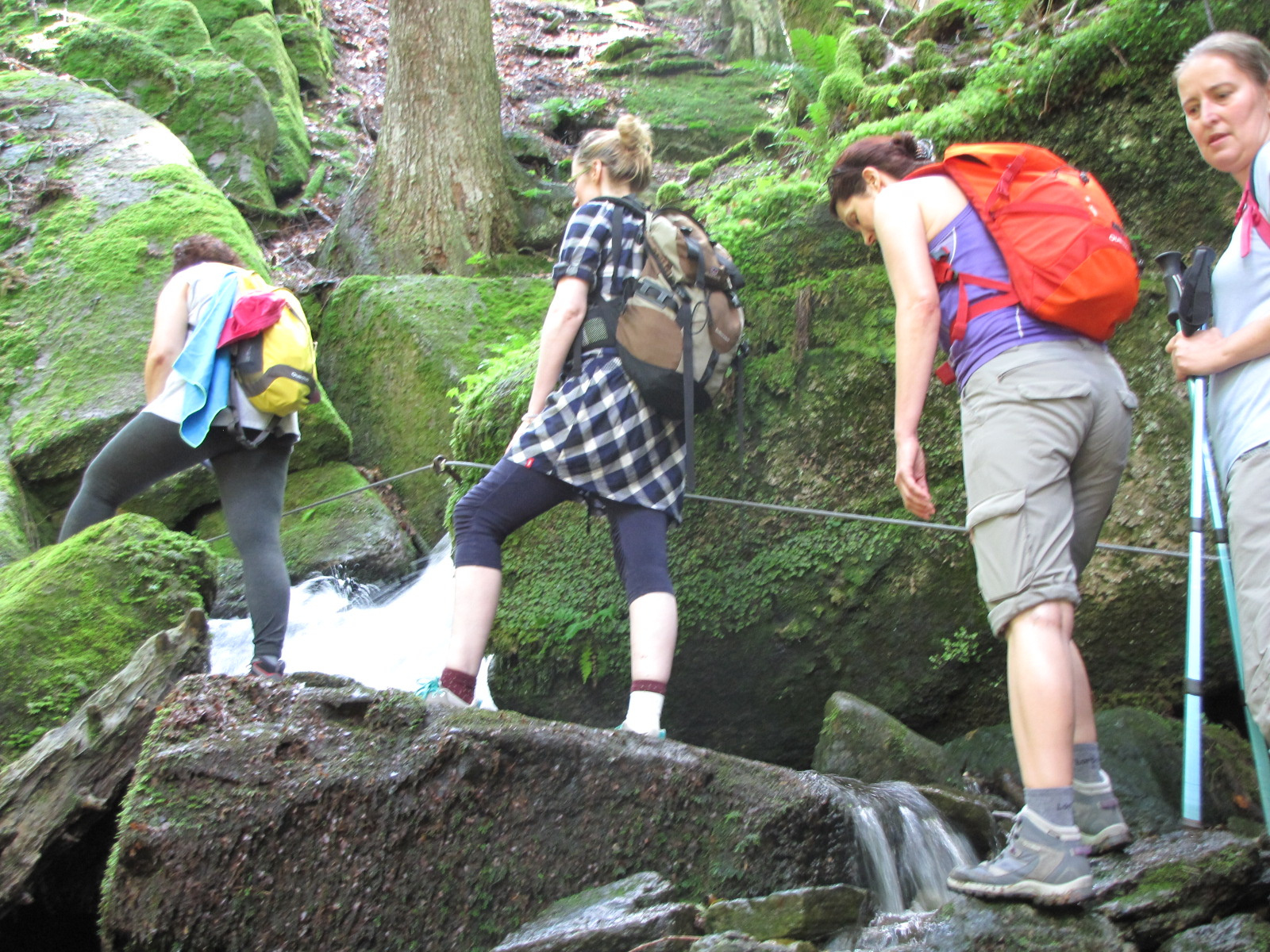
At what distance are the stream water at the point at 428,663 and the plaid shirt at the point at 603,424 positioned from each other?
129 centimetres

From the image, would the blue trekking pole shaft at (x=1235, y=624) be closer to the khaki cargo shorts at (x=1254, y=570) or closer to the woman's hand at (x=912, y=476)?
the khaki cargo shorts at (x=1254, y=570)

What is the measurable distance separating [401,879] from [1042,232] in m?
2.69

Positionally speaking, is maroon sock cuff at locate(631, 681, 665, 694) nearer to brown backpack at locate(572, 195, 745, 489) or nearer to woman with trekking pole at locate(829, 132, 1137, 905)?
brown backpack at locate(572, 195, 745, 489)

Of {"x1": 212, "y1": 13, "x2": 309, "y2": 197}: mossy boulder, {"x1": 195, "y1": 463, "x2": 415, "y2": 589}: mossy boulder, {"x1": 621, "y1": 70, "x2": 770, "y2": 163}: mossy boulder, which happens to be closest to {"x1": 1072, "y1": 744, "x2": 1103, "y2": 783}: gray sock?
{"x1": 195, "y1": 463, "x2": 415, "y2": 589}: mossy boulder

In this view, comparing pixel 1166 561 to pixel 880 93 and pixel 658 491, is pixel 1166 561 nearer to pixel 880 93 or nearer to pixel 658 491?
pixel 658 491

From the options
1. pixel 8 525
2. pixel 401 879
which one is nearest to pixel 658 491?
pixel 401 879

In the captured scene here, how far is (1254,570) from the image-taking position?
2557 mm

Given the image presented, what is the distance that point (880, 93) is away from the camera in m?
6.03

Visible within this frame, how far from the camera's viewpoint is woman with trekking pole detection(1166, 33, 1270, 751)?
256 centimetres

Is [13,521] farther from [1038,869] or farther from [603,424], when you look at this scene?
[1038,869]

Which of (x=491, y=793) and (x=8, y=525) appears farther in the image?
(x=8, y=525)

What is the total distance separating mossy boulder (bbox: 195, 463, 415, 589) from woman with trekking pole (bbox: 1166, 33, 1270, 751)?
609 centimetres

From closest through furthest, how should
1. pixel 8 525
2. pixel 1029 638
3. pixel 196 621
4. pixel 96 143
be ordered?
pixel 1029 638 → pixel 196 621 → pixel 8 525 → pixel 96 143

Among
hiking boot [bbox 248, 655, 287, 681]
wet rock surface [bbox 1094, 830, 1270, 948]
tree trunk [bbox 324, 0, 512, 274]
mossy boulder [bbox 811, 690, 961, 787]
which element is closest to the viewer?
wet rock surface [bbox 1094, 830, 1270, 948]
